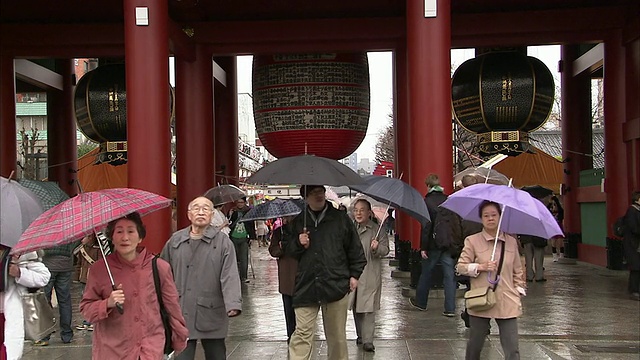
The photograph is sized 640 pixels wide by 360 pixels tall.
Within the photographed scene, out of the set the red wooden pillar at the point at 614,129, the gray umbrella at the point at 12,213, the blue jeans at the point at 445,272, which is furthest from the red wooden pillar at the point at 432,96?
the gray umbrella at the point at 12,213

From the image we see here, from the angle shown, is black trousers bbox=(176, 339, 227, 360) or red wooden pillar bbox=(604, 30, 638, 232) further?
red wooden pillar bbox=(604, 30, 638, 232)

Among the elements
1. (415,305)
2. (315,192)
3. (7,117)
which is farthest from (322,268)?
(7,117)

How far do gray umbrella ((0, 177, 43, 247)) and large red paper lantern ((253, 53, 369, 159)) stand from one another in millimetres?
9692

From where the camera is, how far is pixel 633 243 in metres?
11.6

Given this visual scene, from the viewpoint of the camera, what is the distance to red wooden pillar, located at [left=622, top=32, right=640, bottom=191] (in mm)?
14852

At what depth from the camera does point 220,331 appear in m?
5.86

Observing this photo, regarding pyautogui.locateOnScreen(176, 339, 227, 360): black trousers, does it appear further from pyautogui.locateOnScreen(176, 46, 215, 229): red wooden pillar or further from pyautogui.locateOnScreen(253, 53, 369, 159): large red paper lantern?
pyautogui.locateOnScreen(176, 46, 215, 229): red wooden pillar

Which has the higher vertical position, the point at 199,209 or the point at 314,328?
the point at 199,209

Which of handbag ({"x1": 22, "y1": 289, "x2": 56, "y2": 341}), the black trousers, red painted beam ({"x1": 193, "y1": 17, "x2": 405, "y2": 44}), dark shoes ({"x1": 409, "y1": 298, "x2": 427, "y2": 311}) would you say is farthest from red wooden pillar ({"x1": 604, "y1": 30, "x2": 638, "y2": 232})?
handbag ({"x1": 22, "y1": 289, "x2": 56, "y2": 341})

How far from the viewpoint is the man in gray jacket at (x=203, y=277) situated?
5789 mm

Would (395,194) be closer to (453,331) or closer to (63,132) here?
(453,331)

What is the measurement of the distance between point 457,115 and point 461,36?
175 cm

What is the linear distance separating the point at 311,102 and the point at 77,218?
33.0 feet

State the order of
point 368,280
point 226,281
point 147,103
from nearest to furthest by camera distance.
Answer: point 226,281, point 368,280, point 147,103
